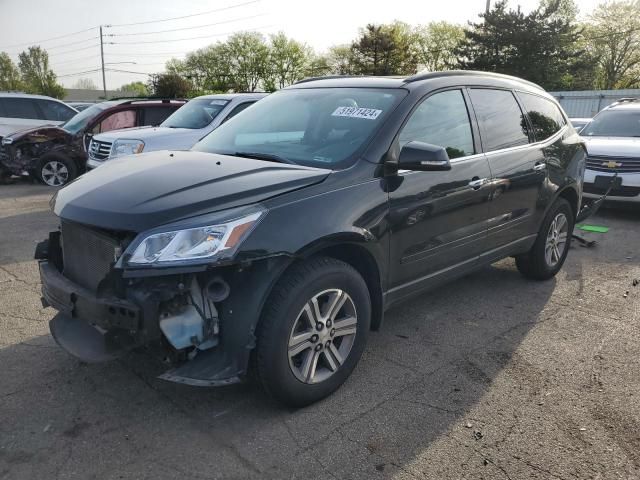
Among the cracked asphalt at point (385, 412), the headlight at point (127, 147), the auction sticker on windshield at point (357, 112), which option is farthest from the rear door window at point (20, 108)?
the auction sticker on windshield at point (357, 112)

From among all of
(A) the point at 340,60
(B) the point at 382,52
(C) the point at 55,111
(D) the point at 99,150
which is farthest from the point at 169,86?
(D) the point at 99,150

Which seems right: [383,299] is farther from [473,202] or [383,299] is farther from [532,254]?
[532,254]

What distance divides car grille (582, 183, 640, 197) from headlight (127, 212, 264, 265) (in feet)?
22.5

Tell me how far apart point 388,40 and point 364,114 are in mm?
53205

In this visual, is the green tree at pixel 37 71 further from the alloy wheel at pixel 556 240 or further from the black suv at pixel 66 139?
the alloy wheel at pixel 556 240

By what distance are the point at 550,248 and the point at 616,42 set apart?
169 feet

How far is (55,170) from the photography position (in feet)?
35.0

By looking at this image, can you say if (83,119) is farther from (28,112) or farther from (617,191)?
(617,191)

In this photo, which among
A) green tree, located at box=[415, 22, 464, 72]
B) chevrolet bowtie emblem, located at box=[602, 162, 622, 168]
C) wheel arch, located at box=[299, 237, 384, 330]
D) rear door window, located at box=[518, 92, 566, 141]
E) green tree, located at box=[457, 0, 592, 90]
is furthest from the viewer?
green tree, located at box=[415, 22, 464, 72]

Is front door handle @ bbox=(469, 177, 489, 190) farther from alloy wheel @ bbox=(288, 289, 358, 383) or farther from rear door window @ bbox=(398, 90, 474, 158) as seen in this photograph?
alloy wheel @ bbox=(288, 289, 358, 383)

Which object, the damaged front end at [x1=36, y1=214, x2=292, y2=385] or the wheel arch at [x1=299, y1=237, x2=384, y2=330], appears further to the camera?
the wheel arch at [x1=299, y1=237, x2=384, y2=330]

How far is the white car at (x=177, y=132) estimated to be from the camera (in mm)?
7672

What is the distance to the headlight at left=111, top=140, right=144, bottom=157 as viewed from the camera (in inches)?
298

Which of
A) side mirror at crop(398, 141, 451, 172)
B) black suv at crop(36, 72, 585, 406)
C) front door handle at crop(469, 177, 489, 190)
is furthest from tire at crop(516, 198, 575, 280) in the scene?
side mirror at crop(398, 141, 451, 172)
